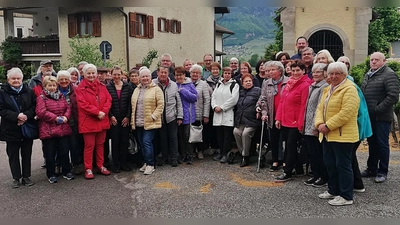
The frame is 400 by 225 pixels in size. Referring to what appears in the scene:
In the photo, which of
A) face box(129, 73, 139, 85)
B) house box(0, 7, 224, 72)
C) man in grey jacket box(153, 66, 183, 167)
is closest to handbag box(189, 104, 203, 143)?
man in grey jacket box(153, 66, 183, 167)

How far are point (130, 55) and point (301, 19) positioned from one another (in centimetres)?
967

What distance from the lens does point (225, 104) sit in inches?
254

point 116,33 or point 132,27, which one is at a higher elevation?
point 132,27

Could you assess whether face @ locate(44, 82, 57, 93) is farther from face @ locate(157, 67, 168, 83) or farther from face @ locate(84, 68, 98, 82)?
face @ locate(157, 67, 168, 83)

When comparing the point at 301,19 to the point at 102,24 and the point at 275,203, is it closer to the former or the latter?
the point at 102,24

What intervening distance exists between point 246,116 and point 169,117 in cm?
125

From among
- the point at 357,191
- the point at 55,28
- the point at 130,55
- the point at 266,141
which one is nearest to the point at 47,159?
the point at 266,141

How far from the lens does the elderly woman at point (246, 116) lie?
6316 millimetres

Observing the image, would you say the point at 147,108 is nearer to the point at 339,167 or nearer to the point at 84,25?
the point at 339,167

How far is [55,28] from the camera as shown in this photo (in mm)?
26297

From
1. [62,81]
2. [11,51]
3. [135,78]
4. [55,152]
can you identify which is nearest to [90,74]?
[62,81]

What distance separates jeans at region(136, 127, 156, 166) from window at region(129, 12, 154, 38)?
16.2 meters

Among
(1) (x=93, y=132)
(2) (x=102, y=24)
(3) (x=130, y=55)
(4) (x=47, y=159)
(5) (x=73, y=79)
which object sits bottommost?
(4) (x=47, y=159)

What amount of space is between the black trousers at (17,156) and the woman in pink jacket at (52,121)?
0.24 metres
